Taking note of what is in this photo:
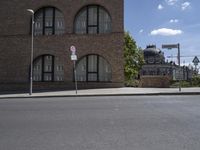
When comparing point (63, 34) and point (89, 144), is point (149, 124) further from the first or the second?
point (63, 34)

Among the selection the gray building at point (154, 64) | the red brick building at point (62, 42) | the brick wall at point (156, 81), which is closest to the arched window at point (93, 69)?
the red brick building at point (62, 42)

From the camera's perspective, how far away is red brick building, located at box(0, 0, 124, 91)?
32.1m

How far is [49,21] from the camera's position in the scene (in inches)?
1355

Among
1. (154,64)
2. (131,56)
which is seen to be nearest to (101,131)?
(131,56)

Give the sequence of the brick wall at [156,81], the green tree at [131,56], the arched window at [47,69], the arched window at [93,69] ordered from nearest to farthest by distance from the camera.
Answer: the arched window at [93,69]
the brick wall at [156,81]
the arched window at [47,69]
the green tree at [131,56]

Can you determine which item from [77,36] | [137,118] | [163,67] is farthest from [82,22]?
[163,67]

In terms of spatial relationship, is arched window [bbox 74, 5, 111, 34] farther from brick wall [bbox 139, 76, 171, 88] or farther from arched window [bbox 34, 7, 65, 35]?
brick wall [bbox 139, 76, 171, 88]

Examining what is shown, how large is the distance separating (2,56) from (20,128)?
26.9 metres

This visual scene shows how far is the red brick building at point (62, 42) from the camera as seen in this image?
105ft

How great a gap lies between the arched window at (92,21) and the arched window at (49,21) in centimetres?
173

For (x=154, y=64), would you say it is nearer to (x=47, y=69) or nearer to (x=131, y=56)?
(x=131, y=56)

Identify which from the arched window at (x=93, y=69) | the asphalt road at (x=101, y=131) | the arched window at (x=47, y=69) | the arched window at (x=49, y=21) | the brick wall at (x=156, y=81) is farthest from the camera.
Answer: the arched window at (x=49, y=21)

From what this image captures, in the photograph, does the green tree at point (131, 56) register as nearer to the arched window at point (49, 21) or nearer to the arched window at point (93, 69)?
the arched window at point (93, 69)

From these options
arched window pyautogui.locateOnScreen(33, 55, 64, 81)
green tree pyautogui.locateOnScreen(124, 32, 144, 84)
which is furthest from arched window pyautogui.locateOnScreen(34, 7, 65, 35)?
green tree pyautogui.locateOnScreen(124, 32, 144, 84)
